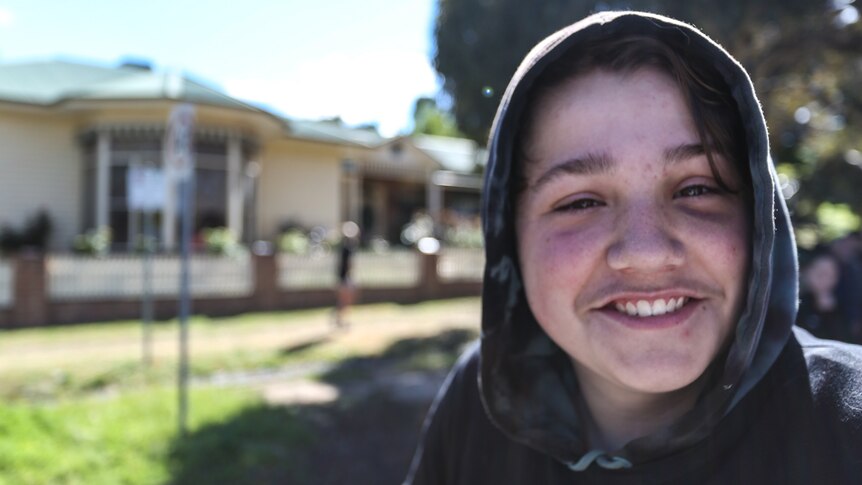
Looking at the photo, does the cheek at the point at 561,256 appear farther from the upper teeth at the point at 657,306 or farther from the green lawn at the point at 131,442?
the green lawn at the point at 131,442

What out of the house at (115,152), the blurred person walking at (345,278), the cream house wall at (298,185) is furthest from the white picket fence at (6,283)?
the cream house wall at (298,185)

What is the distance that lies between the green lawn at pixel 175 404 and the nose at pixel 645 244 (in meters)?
3.58

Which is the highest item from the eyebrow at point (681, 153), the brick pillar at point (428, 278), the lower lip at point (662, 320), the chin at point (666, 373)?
the eyebrow at point (681, 153)

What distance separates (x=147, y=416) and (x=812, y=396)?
5.07 m

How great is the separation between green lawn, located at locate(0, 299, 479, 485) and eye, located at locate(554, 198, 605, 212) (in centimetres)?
350

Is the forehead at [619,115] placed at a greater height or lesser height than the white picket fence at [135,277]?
greater

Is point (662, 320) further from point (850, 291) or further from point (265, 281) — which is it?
point (265, 281)

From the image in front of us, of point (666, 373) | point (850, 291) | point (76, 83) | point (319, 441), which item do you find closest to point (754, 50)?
point (850, 291)

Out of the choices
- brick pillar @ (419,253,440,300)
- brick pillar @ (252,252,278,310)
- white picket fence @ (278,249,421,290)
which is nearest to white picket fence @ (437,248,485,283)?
brick pillar @ (419,253,440,300)

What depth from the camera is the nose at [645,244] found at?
91 centimetres

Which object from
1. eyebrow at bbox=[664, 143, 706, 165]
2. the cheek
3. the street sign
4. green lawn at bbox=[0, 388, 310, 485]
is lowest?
green lawn at bbox=[0, 388, 310, 485]

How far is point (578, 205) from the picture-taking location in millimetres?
1030

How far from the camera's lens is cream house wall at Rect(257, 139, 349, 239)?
17.5m

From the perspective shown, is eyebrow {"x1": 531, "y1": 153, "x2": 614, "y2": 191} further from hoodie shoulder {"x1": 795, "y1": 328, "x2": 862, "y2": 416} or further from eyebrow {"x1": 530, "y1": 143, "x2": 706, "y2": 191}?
hoodie shoulder {"x1": 795, "y1": 328, "x2": 862, "y2": 416}
